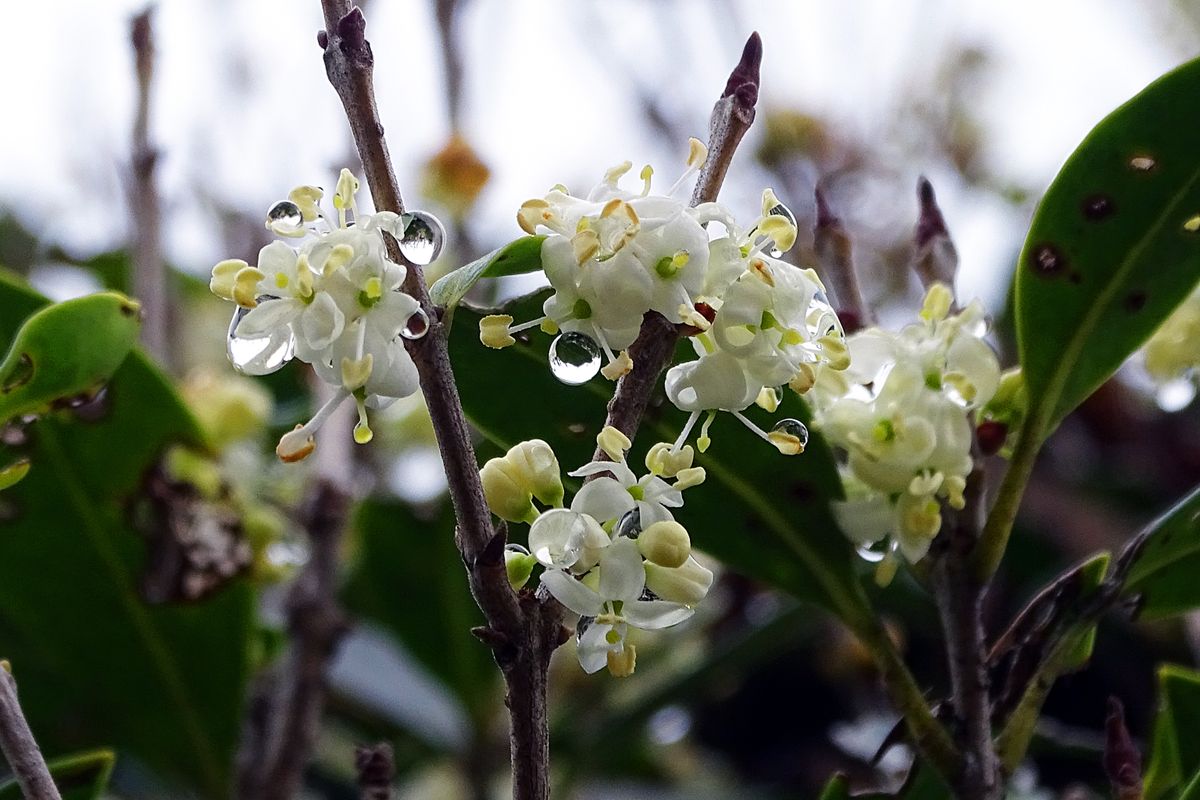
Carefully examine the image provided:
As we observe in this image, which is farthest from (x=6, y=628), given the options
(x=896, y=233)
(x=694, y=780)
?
(x=896, y=233)

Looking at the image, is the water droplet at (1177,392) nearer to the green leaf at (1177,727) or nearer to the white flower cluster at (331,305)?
the green leaf at (1177,727)

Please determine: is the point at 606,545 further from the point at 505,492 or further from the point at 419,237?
the point at 419,237

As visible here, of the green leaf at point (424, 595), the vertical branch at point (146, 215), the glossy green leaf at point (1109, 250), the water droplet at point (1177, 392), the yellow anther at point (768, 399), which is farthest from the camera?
the green leaf at point (424, 595)

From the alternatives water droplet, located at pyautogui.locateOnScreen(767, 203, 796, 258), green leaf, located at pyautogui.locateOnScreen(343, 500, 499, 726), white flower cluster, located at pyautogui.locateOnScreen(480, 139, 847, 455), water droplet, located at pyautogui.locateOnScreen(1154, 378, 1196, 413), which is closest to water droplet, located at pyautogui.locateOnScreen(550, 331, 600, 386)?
white flower cluster, located at pyautogui.locateOnScreen(480, 139, 847, 455)

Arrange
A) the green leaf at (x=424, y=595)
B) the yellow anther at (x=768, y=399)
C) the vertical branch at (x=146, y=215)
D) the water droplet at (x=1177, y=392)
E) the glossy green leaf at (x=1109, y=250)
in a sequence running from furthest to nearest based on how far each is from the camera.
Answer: the green leaf at (x=424, y=595), the vertical branch at (x=146, y=215), the water droplet at (x=1177, y=392), the glossy green leaf at (x=1109, y=250), the yellow anther at (x=768, y=399)

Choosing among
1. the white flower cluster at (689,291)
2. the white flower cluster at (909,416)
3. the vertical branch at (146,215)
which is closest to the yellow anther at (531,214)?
the white flower cluster at (689,291)

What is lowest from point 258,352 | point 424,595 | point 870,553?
point 424,595

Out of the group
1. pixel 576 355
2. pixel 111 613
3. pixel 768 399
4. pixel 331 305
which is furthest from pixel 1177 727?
pixel 111 613

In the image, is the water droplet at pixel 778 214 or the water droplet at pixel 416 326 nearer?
the water droplet at pixel 416 326
